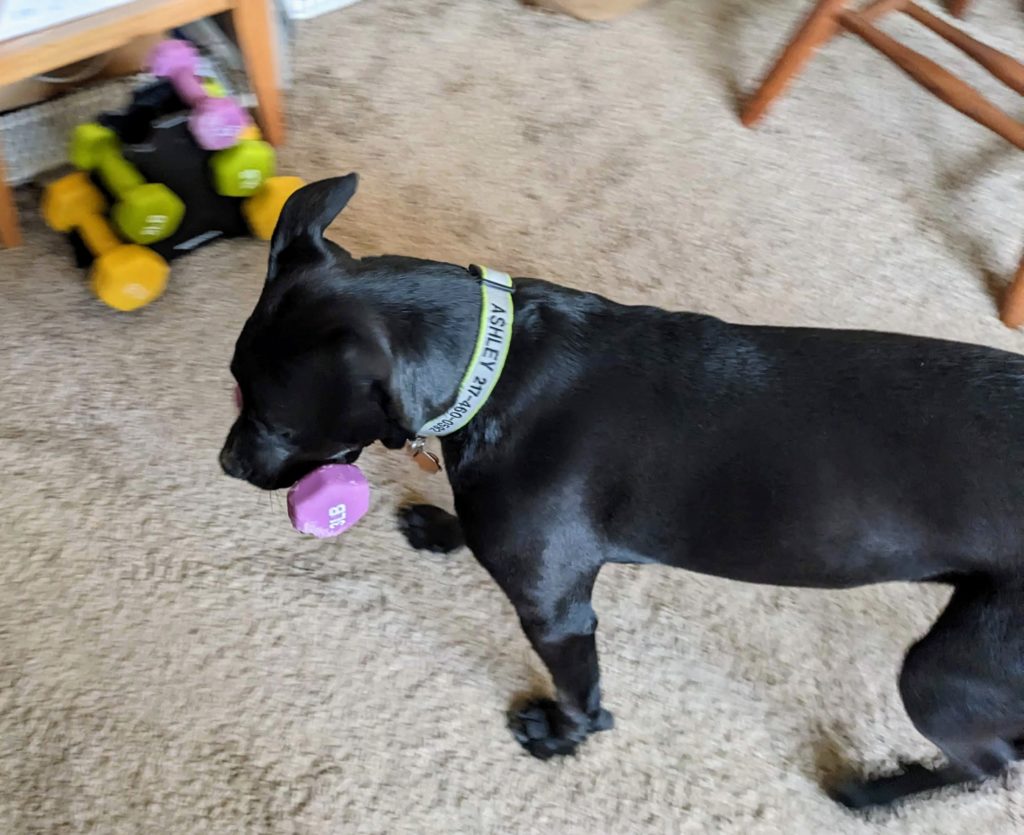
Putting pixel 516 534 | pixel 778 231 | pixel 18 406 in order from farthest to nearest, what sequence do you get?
pixel 778 231 → pixel 18 406 → pixel 516 534

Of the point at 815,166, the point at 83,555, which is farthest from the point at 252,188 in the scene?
the point at 815,166

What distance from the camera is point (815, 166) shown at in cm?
227

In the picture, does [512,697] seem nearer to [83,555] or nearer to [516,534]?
[516,534]

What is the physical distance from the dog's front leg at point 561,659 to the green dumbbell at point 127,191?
999 millimetres

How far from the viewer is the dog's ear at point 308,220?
1.15 metres

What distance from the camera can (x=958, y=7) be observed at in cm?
255

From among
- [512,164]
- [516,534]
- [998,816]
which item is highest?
[516,534]

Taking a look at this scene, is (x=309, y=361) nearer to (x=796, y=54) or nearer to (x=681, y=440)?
(x=681, y=440)

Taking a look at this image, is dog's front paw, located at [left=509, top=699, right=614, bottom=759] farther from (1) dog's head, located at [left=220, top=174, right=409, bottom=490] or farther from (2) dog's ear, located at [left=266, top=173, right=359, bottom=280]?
(2) dog's ear, located at [left=266, top=173, right=359, bottom=280]

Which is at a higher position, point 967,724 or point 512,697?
point 967,724

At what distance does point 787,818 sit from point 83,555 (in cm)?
125

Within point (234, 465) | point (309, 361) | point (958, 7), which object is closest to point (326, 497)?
point (234, 465)

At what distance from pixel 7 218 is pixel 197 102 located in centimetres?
47

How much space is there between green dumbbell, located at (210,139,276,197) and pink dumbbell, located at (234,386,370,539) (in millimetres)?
689
